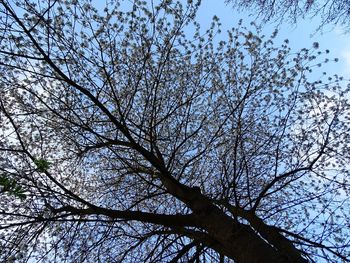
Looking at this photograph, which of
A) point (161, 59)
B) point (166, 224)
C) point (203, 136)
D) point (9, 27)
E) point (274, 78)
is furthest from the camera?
point (203, 136)

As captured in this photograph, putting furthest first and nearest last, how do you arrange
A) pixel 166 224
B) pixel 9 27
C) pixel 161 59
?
pixel 161 59
pixel 166 224
pixel 9 27

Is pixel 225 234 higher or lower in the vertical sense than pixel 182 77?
lower

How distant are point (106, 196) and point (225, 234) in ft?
8.52

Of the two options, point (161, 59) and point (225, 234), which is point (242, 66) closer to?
point (161, 59)

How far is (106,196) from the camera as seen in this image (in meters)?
5.74

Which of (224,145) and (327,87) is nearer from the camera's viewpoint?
(327,87)

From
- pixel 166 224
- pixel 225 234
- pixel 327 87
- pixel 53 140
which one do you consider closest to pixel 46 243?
pixel 53 140

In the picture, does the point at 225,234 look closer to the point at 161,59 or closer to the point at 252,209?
the point at 252,209

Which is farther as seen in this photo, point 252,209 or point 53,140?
point 53,140

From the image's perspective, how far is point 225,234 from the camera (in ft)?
12.0

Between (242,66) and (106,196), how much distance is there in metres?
2.84

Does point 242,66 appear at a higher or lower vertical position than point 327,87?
higher

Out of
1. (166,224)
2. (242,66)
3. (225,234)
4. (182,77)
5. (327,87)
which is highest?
(182,77)

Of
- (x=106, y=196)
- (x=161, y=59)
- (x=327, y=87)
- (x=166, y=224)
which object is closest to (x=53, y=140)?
(x=106, y=196)
